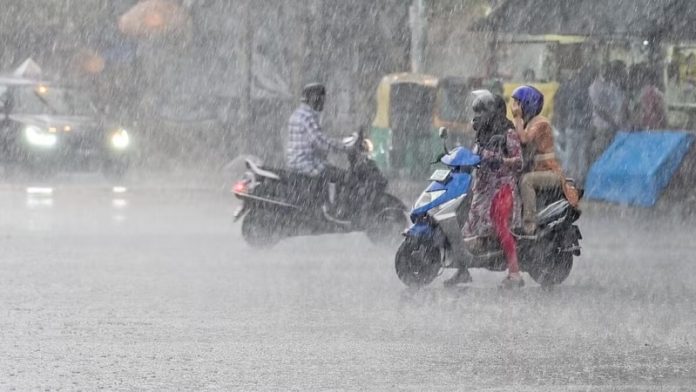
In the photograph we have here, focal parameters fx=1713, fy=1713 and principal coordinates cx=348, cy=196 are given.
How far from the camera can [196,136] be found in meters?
37.0

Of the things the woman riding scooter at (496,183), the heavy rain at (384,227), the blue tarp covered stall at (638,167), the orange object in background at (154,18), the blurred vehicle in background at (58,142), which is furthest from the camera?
the orange object in background at (154,18)

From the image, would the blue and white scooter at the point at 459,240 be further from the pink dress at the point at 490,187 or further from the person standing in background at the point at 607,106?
the person standing in background at the point at 607,106

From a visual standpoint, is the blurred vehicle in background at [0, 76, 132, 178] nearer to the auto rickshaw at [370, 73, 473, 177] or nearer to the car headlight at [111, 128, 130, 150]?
the car headlight at [111, 128, 130, 150]

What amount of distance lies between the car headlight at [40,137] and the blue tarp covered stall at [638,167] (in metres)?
8.51

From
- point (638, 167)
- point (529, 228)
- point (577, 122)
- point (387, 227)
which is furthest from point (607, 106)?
point (529, 228)

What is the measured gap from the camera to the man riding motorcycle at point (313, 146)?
635 inches

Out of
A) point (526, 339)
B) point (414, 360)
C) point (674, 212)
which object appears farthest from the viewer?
point (674, 212)

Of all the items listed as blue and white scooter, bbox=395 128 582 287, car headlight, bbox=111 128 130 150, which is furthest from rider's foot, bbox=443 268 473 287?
car headlight, bbox=111 128 130 150

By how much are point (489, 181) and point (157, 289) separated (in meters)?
2.62

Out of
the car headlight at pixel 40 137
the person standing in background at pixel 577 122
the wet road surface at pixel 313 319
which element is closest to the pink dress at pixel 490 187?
the wet road surface at pixel 313 319

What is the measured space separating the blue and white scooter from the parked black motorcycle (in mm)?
3427

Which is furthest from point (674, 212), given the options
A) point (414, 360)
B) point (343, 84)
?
point (343, 84)

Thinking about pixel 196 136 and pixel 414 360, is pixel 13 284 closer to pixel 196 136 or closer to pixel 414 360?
pixel 414 360

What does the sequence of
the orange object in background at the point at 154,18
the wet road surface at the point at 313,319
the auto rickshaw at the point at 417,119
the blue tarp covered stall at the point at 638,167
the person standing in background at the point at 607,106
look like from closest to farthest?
the wet road surface at the point at 313,319
the blue tarp covered stall at the point at 638,167
the person standing in background at the point at 607,106
the auto rickshaw at the point at 417,119
the orange object in background at the point at 154,18
